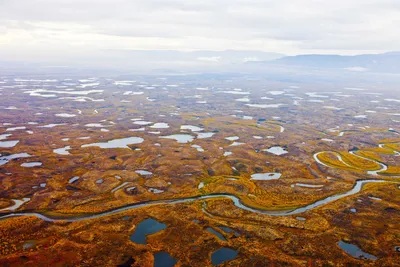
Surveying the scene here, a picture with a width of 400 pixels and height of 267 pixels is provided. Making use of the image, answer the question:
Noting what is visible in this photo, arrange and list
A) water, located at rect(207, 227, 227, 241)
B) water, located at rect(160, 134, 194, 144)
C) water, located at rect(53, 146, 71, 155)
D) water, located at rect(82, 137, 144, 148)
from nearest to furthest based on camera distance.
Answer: water, located at rect(207, 227, 227, 241)
water, located at rect(53, 146, 71, 155)
water, located at rect(82, 137, 144, 148)
water, located at rect(160, 134, 194, 144)

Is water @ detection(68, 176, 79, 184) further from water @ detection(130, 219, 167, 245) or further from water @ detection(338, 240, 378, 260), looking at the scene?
water @ detection(338, 240, 378, 260)

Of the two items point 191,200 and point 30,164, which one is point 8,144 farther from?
point 191,200

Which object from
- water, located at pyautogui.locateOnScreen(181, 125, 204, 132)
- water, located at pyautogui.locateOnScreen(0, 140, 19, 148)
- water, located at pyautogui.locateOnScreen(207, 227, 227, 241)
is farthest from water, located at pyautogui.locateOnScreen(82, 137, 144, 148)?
water, located at pyautogui.locateOnScreen(207, 227, 227, 241)

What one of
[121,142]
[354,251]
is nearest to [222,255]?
[354,251]

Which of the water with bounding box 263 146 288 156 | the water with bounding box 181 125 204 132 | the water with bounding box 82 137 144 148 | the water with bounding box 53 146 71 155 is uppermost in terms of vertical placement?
the water with bounding box 53 146 71 155

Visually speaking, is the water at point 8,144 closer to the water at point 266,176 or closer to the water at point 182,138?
the water at point 182,138

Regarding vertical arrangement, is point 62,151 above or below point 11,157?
below
